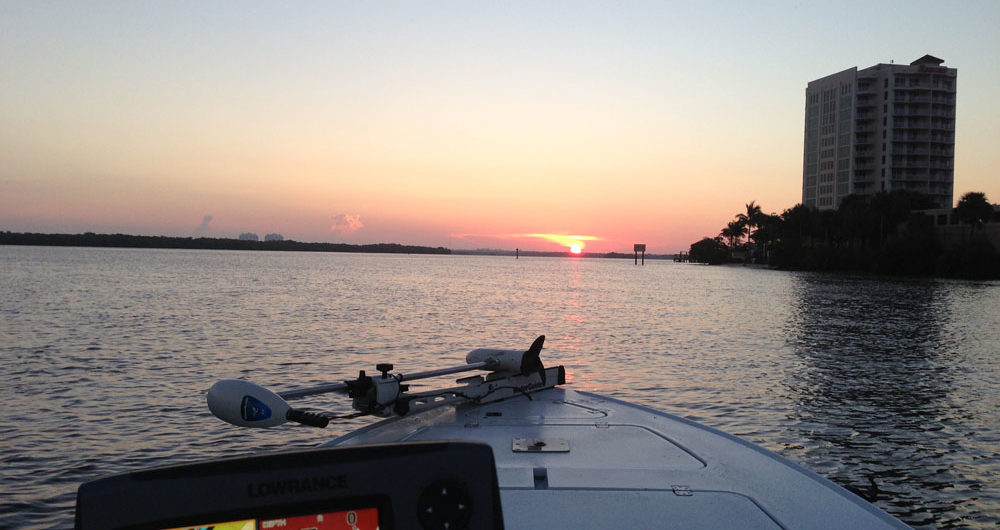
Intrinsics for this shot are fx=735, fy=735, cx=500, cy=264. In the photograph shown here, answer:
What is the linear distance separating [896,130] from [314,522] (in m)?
150

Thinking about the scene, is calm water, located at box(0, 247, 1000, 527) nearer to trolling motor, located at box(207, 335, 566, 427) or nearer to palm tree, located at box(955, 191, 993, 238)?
trolling motor, located at box(207, 335, 566, 427)

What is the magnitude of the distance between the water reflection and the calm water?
0.05 metres

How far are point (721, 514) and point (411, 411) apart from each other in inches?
150

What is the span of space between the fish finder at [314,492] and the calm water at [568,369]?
571 cm

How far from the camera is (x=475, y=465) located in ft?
4.52

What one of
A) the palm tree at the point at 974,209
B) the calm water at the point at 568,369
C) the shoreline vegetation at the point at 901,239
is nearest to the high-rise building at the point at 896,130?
the shoreline vegetation at the point at 901,239

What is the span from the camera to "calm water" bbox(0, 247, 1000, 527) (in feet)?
35.4

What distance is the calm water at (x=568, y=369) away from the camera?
35.4ft

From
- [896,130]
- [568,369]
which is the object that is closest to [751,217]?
[896,130]

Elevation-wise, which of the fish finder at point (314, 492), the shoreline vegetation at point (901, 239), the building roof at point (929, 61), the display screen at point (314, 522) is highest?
the building roof at point (929, 61)

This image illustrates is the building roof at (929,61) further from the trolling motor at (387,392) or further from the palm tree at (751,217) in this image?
the trolling motor at (387,392)

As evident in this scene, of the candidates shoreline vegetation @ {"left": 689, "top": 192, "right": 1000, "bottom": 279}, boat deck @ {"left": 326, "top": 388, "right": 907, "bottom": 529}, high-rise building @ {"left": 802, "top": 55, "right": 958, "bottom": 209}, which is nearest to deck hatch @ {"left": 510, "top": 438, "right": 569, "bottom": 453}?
boat deck @ {"left": 326, "top": 388, "right": 907, "bottom": 529}

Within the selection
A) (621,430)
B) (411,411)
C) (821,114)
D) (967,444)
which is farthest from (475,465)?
(821,114)

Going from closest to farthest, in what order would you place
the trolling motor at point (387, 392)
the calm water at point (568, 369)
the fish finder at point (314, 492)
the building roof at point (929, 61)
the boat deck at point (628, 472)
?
the fish finder at point (314, 492) → the trolling motor at point (387, 392) → the boat deck at point (628, 472) → the calm water at point (568, 369) → the building roof at point (929, 61)
